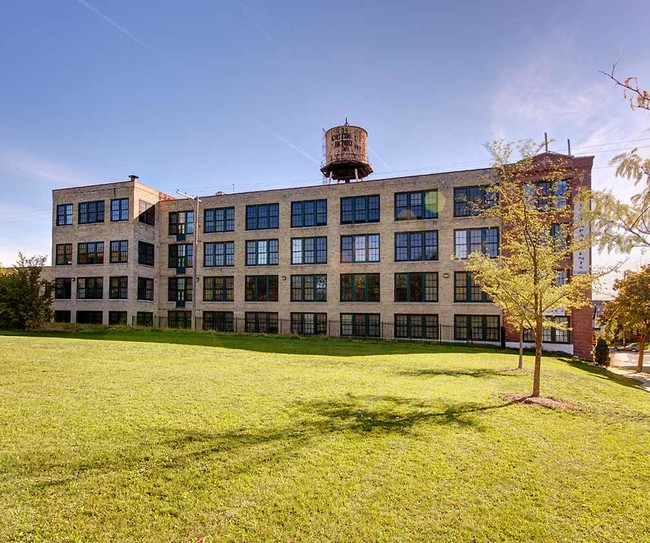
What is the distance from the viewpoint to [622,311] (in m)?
29.2

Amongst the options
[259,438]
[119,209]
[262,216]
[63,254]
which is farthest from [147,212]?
[259,438]

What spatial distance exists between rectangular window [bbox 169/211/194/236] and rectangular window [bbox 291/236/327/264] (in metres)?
10.9

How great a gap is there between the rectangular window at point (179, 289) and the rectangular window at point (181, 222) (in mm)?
4558

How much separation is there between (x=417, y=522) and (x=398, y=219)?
1220 inches

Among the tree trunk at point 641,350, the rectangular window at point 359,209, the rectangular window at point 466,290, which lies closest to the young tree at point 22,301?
the rectangular window at point 359,209

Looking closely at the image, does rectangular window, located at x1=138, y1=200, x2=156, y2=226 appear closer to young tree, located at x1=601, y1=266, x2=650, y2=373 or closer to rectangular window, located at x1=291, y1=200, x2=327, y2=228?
rectangular window, located at x1=291, y1=200, x2=327, y2=228

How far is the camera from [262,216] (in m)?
39.2

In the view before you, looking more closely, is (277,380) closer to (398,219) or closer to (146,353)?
(146,353)

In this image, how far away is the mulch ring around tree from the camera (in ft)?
34.6

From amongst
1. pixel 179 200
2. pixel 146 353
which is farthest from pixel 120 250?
pixel 146 353

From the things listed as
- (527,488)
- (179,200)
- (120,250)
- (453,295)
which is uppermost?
(179,200)

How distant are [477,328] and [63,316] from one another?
37.7 meters

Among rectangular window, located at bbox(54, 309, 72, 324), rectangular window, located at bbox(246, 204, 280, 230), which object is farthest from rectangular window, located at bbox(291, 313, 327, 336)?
rectangular window, located at bbox(54, 309, 72, 324)

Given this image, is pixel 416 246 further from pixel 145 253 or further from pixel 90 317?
pixel 90 317
